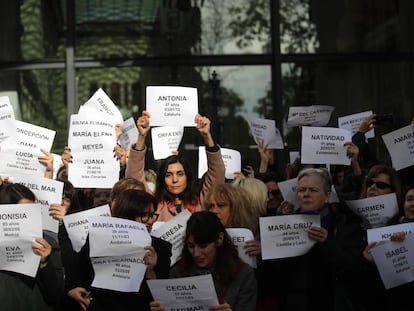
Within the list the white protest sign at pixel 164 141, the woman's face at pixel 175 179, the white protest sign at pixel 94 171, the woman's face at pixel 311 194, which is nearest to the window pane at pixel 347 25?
the white protest sign at pixel 164 141

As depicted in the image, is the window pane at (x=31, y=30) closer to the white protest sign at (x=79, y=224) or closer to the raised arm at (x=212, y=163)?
the raised arm at (x=212, y=163)

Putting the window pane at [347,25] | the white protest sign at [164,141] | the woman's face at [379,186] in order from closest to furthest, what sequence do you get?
the woman's face at [379,186] → the white protest sign at [164,141] → the window pane at [347,25]

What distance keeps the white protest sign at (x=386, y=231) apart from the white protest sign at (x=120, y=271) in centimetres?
141

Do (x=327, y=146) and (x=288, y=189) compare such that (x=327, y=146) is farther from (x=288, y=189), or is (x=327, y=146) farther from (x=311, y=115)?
(x=311, y=115)

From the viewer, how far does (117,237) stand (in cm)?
493

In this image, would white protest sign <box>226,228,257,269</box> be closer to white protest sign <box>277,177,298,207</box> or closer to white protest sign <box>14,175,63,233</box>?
white protest sign <box>277,177,298,207</box>

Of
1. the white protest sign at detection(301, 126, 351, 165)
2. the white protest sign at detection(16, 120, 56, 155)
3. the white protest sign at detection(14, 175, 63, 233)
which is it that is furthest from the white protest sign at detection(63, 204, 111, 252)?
the white protest sign at detection(301, 126, 351, 165)

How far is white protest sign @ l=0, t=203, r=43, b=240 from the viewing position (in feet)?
16.9

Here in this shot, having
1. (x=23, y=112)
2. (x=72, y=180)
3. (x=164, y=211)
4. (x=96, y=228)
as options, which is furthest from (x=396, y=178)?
(x=23, y=112)

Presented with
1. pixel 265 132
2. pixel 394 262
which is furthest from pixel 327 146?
pixel 394 262

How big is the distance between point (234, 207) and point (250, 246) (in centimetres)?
33

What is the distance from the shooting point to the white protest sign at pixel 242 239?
17.5 ft

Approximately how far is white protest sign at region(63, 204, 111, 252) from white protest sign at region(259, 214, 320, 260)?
1.08 m

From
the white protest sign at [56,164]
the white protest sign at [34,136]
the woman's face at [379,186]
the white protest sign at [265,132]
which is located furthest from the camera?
the white protest sign at [265,132]
